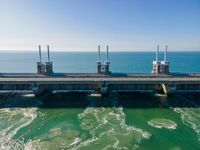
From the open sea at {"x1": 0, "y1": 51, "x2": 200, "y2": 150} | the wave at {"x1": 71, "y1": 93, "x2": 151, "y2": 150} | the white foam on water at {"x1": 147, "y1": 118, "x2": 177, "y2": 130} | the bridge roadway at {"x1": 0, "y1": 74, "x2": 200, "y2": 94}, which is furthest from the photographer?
the bridge roadway at {"x1": 0, "y1": 74, "x2": 200, "y2": 94}

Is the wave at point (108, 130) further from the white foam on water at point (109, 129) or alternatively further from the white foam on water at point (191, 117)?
the white foam on water at point (191, 117)

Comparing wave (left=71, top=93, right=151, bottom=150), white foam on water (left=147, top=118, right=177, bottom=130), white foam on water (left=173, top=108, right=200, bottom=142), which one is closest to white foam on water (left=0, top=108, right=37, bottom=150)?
wave (left=71, top=93, right=151, bottom=150)

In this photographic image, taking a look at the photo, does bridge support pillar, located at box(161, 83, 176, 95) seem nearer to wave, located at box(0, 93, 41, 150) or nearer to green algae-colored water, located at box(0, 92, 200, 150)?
green algae-colored water, located at box(0, 92, 200, 150)

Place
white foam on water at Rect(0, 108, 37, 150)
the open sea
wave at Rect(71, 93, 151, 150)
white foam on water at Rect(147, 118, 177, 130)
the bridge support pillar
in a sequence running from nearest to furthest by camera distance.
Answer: wave at Rect(71, 93, 151, 150) < white foam on water at Rect(0, 108, 37, 150) < the open sea < white foam on water at Rect(147, 118, 177, 130) < the bridge support pillar

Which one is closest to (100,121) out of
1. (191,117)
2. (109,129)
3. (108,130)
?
(109,129)

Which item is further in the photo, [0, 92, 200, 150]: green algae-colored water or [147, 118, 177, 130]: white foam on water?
[147, 118, 177, 130]: white foam on water

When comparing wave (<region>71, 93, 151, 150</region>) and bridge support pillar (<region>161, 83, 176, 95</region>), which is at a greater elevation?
bridge support pillar (<region>161, 83, 176, 95</region>)

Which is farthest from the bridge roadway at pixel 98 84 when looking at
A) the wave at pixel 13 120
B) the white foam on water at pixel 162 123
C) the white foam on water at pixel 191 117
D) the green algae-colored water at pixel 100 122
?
the white foam on water at pixel 162 123
